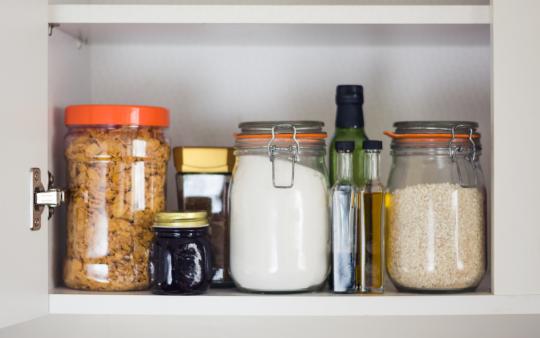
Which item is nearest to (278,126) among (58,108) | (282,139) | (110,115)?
(282,139)

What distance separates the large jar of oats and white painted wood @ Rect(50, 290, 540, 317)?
0.15ft

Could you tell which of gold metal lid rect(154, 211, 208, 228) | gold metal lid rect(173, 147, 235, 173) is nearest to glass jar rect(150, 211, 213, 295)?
gold metal lid rect(154, 211, 208, 228)

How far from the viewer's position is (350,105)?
103cm

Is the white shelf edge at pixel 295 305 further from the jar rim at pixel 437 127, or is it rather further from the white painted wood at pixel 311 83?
the white painted wood at pixel 311 83

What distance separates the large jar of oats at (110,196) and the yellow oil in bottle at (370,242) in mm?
277

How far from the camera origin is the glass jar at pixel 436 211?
3.10 ft

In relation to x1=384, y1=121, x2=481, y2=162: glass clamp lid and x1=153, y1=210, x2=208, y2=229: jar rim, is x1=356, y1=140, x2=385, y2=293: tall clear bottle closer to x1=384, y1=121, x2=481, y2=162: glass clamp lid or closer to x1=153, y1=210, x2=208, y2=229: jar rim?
x1=384, y1=121, x2=481, y2=162: glass clamp lid

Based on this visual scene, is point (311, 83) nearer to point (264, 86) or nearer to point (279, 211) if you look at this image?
point (264, 86)
